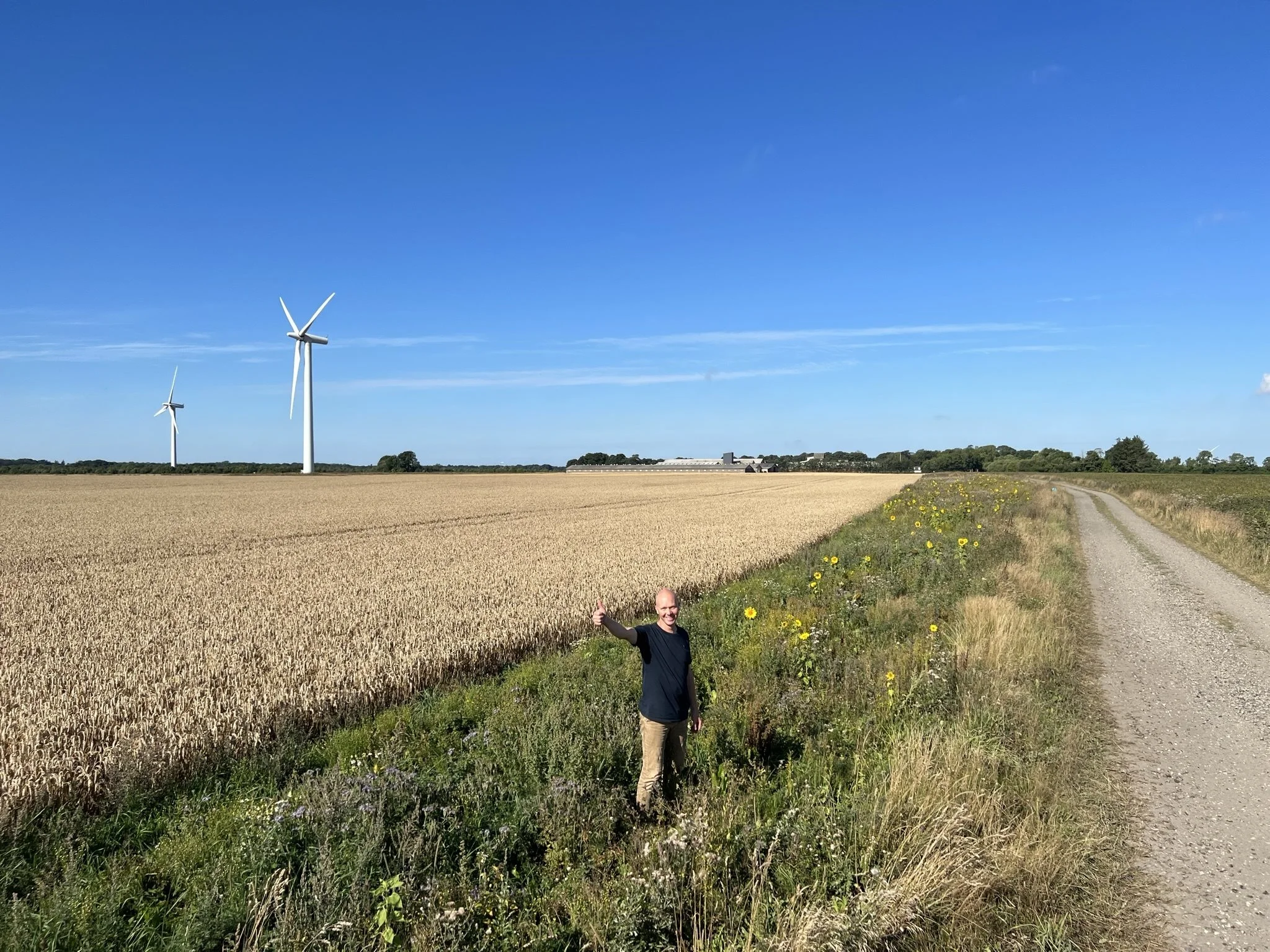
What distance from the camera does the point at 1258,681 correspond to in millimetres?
9445

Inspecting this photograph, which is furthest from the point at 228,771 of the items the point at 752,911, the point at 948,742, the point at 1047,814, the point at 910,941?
the point at 1047,814

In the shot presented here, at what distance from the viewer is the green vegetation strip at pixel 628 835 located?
405cm

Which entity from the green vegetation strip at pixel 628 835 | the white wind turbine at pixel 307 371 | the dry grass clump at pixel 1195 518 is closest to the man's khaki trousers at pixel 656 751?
the green vegetation strip at pixel 628 835

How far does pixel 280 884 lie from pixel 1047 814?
5.32m

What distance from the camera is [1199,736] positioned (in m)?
7.58

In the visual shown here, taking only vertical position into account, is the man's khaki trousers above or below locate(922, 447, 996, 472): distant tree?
below

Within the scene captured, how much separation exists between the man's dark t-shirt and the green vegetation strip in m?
0.66

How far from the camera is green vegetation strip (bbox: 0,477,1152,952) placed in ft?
13.3

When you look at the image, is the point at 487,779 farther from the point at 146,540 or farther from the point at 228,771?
the point at 146,540

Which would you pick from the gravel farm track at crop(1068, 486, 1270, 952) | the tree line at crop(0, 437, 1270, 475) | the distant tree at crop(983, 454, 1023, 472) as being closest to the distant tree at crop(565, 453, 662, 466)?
the tree line at crop(0, 437, 1270, 475)

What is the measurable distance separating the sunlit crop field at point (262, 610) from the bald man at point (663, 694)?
158 inches

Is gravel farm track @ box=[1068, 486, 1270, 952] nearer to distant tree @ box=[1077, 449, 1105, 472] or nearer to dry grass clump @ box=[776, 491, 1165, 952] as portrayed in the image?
dry grass clump @ box=[776, 491, 1165, 952]

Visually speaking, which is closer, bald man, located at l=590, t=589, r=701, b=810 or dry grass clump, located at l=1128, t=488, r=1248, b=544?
bald man, located at l=590, t=589, r=701, b=810

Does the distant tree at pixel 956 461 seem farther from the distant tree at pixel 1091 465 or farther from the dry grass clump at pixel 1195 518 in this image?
the dry grass clump at pixel 1195 518
